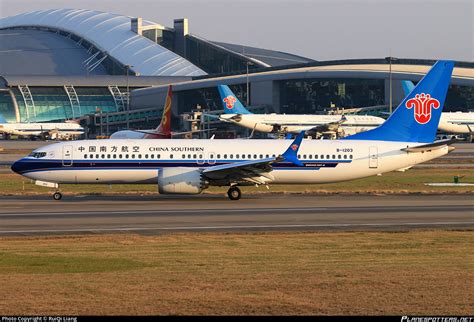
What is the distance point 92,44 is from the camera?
575 ft

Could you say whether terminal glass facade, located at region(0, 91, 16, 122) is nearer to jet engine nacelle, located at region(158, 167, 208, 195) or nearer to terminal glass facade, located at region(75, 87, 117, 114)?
terminal glass facade, located at region(75, 87, 117, 114)

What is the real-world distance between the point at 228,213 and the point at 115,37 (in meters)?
144

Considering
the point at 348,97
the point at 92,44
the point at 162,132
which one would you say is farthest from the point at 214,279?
the point at 92,44

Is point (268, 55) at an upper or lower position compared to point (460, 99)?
upper

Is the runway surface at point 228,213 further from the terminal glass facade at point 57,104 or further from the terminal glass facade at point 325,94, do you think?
the terminal glass facade at point 57,104

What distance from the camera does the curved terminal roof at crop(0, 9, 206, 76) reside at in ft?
556

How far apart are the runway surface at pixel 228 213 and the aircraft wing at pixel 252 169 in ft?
3.93

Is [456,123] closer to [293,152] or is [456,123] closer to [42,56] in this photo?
[293,152]

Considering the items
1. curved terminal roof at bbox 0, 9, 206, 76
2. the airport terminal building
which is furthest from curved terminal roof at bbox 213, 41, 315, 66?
curved terminal roof at bbox 0, 9, 206, 76

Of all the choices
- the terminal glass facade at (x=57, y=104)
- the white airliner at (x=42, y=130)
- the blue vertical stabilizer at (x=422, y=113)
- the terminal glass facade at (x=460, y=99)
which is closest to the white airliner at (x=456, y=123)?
the terminal glass facade at (x=460, y=99)

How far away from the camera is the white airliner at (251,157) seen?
Answer: 144 feet

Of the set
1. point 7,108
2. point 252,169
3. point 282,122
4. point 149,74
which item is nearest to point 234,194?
point 252,169

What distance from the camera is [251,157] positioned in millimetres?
45406

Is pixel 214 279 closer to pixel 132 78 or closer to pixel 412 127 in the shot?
pixel 412 127
